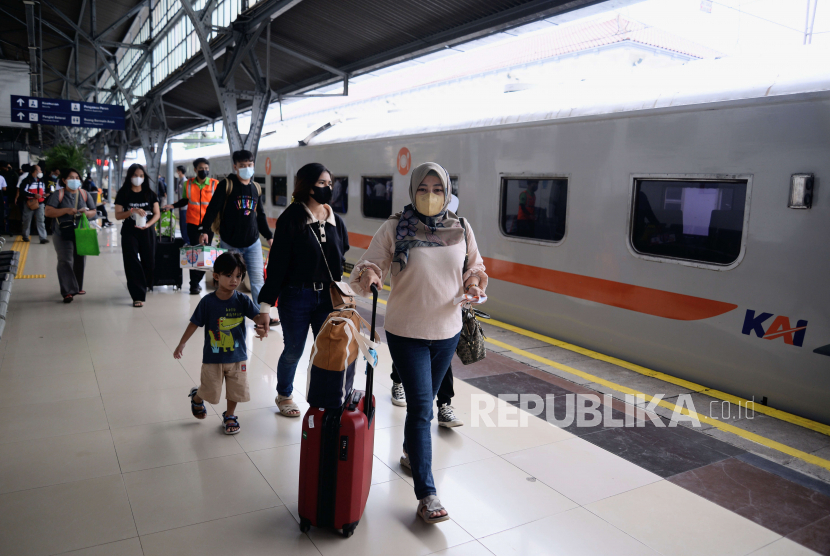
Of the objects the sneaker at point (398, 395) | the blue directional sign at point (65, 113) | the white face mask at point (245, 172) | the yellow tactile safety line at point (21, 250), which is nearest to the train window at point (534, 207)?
the sneaker at point (398, 395)

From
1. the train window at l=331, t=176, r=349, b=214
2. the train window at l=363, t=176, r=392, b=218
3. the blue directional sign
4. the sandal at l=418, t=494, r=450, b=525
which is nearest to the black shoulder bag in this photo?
the sandal at l=418, t=494, r=450, b=525

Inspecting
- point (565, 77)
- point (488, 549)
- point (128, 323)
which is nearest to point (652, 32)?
point (565, 77)

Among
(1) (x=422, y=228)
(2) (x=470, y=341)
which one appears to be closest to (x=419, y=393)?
(1) (x=422, y=228)

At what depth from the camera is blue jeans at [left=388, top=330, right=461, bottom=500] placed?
293 centimetres

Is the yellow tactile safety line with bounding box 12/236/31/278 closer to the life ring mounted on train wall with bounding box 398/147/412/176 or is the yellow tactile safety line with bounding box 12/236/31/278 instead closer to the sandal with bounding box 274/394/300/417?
the life ring mounted on train wall with bounding box 398/147/412/176

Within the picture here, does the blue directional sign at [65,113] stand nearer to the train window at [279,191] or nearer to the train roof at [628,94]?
the train window at [279,191]

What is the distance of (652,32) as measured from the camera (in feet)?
36.0

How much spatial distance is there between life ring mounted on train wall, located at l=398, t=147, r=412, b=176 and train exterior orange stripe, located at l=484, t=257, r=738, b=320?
81.5 inches

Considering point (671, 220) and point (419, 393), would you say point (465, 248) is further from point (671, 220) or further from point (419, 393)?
point (671, 220)

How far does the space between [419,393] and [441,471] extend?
0.79m

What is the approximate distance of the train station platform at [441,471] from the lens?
280 centimetres

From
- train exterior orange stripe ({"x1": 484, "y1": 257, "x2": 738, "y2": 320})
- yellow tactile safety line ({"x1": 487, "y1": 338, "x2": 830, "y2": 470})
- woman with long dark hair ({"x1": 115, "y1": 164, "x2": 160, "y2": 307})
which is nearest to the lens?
yellow tactile safety line ({"x1": 487, "y1": 338, "x2": 830, "y2": 470})

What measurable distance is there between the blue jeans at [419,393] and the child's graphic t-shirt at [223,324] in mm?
1288

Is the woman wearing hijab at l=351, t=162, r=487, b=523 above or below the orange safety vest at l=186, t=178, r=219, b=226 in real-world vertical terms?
below
